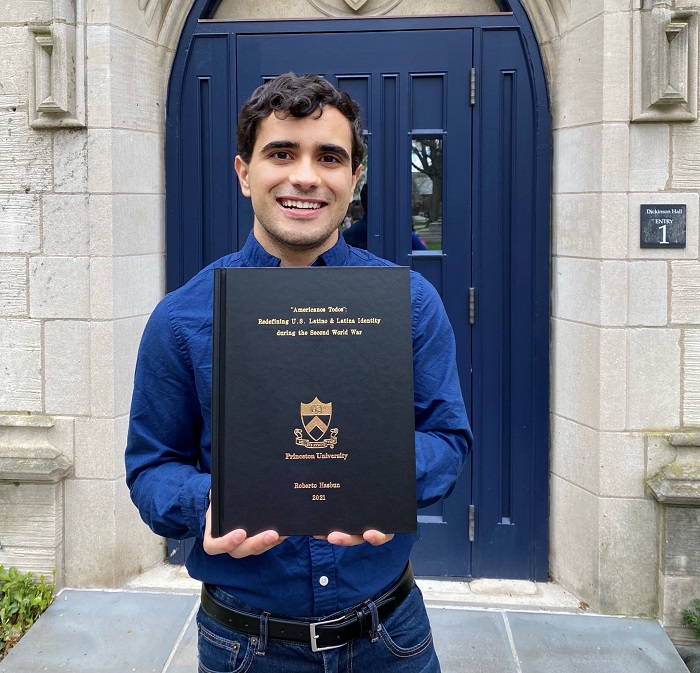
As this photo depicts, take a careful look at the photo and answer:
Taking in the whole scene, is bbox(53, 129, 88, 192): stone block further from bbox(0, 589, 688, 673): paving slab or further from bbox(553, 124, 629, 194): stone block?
bbox(553, 124, 629, 194): stone block

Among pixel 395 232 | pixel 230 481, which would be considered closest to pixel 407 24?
pixel 395 232

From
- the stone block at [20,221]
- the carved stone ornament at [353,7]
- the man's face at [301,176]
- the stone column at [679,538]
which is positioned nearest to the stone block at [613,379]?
the stone column at [679,538]

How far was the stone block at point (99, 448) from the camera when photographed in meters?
3.70

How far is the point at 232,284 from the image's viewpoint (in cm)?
145

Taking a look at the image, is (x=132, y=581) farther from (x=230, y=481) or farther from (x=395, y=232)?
(x=230, y=481)

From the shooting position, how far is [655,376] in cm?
352

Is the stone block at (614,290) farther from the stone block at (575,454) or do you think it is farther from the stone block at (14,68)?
the stone block at (14,68)

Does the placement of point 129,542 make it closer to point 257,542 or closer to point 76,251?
point 76,251

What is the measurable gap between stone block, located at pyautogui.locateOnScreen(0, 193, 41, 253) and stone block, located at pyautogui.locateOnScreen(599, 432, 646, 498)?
2612mm

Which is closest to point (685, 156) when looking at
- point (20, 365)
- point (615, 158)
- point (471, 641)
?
point (615, 158)

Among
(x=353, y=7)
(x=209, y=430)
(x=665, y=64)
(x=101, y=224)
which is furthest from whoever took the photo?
(x=353, y=7)

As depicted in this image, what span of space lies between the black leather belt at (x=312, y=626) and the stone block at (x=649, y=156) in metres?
2.40

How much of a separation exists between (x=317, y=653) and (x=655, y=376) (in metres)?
2.33

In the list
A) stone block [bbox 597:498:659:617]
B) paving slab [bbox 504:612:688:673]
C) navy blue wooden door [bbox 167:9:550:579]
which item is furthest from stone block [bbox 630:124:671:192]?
paving slab [bbox 504:612:688:673]
